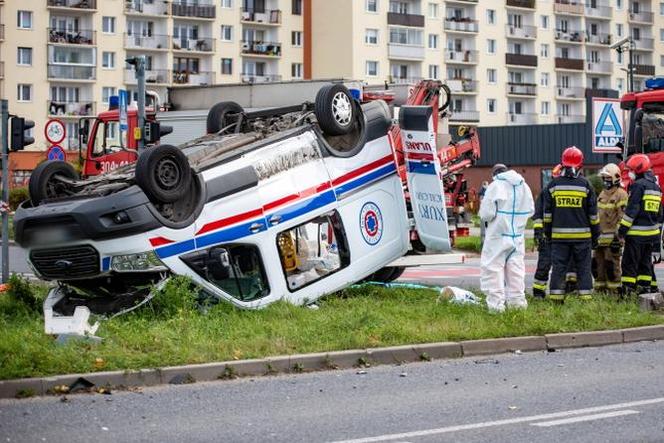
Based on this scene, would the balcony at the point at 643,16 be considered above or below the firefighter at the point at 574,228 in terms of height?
above

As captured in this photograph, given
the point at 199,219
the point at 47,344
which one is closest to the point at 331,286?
the point at 199,219

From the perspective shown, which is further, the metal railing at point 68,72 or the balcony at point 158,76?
the balcony at point 158,76

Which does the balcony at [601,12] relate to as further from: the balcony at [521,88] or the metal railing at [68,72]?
the metal railing at [68,72]

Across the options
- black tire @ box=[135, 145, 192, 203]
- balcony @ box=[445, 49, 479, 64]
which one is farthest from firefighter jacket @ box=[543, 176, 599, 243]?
balcony @ box=[445, 49, 479, 64]

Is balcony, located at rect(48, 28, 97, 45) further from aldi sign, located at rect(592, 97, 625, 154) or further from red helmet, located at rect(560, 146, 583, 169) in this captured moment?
red helmet, located at rect(560, 146, 583, 169)

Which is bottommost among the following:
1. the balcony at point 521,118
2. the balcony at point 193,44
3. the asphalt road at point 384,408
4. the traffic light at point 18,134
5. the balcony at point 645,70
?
the asphalt road at point 384,408

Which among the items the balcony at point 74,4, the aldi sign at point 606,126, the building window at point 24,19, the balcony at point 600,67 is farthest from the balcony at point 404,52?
the aldi sign at point 606,126

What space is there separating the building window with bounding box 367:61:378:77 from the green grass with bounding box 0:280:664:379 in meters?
67.5

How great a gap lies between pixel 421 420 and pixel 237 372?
239cm

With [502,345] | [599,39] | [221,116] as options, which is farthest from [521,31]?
[502,345]

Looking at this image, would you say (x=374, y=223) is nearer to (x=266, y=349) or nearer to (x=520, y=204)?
(x=520, y=204)

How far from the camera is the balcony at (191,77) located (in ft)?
249

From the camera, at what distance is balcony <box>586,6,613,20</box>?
94938mm

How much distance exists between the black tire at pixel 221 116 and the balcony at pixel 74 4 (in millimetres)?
59461
